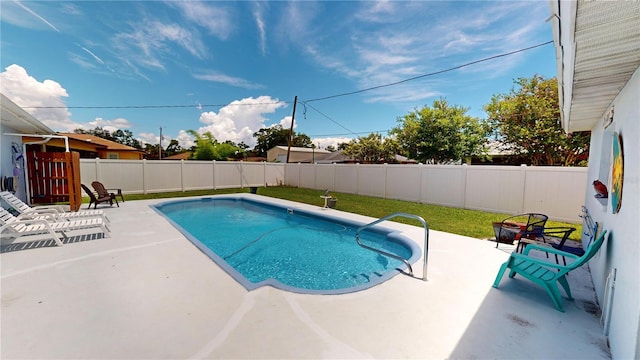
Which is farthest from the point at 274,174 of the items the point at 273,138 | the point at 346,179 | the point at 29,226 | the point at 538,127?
the point at 273,138

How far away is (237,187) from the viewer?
16672 millimetres

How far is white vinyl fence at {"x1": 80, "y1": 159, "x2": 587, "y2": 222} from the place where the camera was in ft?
25.1

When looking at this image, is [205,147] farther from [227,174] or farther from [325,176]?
[325,176]

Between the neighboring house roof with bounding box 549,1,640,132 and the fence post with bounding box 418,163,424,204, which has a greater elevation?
the neighboring house roof with bounding box 549,1,640,132

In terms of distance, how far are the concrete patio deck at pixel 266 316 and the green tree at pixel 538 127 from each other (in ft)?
38.9

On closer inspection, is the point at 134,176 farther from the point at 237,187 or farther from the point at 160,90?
the point at 160,90

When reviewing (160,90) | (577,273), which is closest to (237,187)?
(160,90)

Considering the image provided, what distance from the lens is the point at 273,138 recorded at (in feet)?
157

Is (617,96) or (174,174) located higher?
(617,96)

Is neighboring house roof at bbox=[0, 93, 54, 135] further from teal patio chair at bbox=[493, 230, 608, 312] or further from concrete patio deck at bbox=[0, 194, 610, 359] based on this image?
teal patio chair at bbox=[493, 230, 608, 312]

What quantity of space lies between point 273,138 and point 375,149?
90.0ft

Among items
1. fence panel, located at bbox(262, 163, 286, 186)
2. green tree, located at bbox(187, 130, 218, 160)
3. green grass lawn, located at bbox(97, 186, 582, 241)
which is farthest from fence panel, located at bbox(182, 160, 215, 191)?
green tree, located at bbox(187, 130, 218, 160)

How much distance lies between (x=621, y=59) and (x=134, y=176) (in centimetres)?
1650

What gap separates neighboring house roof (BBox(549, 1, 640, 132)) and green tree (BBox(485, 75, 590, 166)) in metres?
12.1
